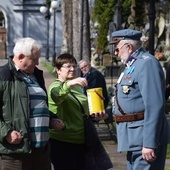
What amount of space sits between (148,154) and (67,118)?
1.33 meters

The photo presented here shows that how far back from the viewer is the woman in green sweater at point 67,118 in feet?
19.9

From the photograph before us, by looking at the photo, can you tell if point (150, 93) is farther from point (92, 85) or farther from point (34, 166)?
point (92, 85)

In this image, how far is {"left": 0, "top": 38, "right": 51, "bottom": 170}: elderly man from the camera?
5062 millimetres

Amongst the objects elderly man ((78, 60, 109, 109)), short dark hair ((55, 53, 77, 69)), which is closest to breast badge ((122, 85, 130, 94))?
short dark hair ((55, 53, 77, 69))

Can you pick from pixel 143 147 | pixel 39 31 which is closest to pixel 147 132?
pixel 143 147

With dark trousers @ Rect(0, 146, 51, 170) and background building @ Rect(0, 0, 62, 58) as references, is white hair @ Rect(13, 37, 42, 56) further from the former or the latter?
background building @ Rect(0, 0, 62, 58)

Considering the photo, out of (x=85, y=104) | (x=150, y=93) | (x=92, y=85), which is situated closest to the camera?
(x=150, y=93)

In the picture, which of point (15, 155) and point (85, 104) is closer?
point (15, 155)

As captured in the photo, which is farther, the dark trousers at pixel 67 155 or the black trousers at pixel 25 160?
the dark trousers at pixel 67 155

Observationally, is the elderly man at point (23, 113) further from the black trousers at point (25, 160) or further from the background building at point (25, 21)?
the background building at point (25, 21)

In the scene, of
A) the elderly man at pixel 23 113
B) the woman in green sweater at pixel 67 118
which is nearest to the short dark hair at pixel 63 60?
the woman in green sweater at pixel 67 118

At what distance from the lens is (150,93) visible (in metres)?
5.02

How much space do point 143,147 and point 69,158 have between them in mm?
1409

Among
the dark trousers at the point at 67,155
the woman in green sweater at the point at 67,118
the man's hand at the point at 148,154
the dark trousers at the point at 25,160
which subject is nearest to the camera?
the man's hand at the point at 148,154
